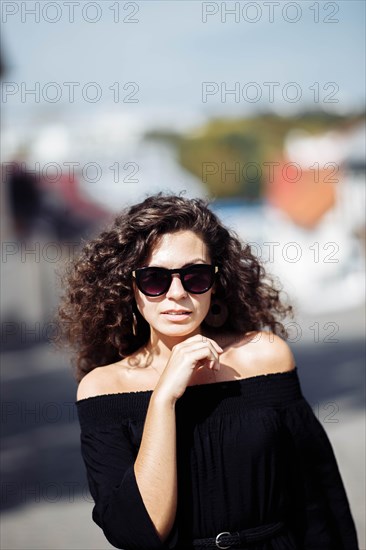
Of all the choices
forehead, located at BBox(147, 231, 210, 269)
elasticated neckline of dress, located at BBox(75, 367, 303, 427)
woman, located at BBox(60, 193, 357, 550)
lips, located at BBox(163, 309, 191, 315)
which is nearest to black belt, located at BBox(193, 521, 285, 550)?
woman, located at BBox(60, 193, 357, 550)

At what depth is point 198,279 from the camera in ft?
7.13

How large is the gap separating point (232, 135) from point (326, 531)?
38.8m

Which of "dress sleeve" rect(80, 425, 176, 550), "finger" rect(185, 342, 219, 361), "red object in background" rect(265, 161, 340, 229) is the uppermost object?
"red object in background" rect(265, 161, 340, 229)

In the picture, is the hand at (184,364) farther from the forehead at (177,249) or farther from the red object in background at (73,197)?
the red object in background at (73,197)

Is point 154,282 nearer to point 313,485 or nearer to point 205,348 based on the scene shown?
point 205,348

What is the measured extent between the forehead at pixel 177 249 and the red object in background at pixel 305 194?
20.1 meters

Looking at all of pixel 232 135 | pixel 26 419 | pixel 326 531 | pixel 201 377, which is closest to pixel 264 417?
pixel 201 377

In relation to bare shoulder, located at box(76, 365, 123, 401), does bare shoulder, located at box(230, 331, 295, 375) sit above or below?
above

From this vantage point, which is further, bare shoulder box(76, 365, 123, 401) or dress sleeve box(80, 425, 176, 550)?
bare shoulder box(76, 365, 123, 401)

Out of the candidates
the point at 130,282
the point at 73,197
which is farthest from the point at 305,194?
the point at 130,282

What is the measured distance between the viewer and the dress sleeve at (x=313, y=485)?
7.17ft

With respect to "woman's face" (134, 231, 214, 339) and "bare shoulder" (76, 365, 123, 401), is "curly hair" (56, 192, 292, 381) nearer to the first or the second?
"woman's face" (134, 231, 214, 339)

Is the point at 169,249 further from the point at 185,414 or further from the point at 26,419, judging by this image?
the point at 26,419

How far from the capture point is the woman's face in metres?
2.17
